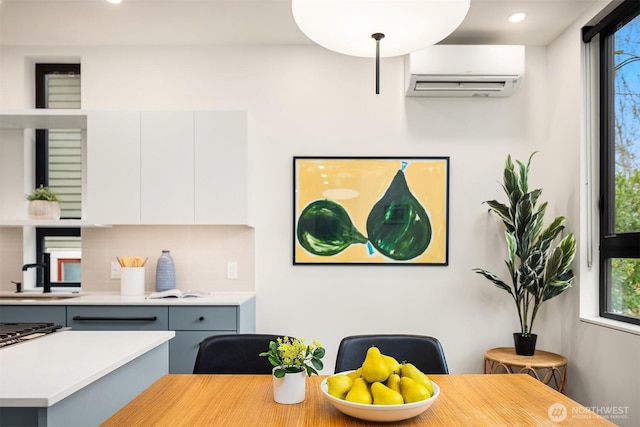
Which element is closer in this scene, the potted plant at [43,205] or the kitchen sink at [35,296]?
the kitchen sink at [35,296]

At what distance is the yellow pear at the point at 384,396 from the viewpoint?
1193 millimetres

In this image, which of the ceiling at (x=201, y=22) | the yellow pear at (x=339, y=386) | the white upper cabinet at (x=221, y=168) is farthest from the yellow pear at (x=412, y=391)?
the ceiling at (x=201, y=22)

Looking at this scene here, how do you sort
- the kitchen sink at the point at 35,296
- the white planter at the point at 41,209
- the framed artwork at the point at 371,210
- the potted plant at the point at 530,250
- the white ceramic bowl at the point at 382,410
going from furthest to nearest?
the framed artwork at the point at 371,210 → the white planter at the point at 41,209 → the kitchen sink at the point at 35,296 → the potted plant at the point at 530,250 → the white ceramic bowl at the point at 382,410

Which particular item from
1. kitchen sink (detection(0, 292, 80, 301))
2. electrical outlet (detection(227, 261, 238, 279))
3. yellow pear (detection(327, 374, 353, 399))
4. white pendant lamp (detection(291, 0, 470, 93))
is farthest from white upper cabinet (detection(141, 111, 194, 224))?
yellow pear (detection(327, 374, 353, 399))

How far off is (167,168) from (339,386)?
233cm

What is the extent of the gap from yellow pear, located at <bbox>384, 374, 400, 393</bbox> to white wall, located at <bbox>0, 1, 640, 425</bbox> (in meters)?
2.17

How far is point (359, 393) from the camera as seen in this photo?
48.5 inches

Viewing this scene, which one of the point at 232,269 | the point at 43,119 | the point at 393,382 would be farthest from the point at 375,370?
the point at 43,119

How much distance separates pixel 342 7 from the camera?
4.18 feet

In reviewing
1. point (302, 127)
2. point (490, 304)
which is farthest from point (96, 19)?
point (490, 304)

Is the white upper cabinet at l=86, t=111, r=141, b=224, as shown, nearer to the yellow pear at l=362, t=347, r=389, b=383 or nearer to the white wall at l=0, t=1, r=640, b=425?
the white wall at l=0, t=1, r=640, b=425

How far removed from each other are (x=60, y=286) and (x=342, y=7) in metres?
3.28

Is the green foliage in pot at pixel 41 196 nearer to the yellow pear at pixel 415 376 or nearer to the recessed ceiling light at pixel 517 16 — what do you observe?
the yellow pear at pixel 415 376

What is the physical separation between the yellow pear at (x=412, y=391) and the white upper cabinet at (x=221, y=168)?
212cm
